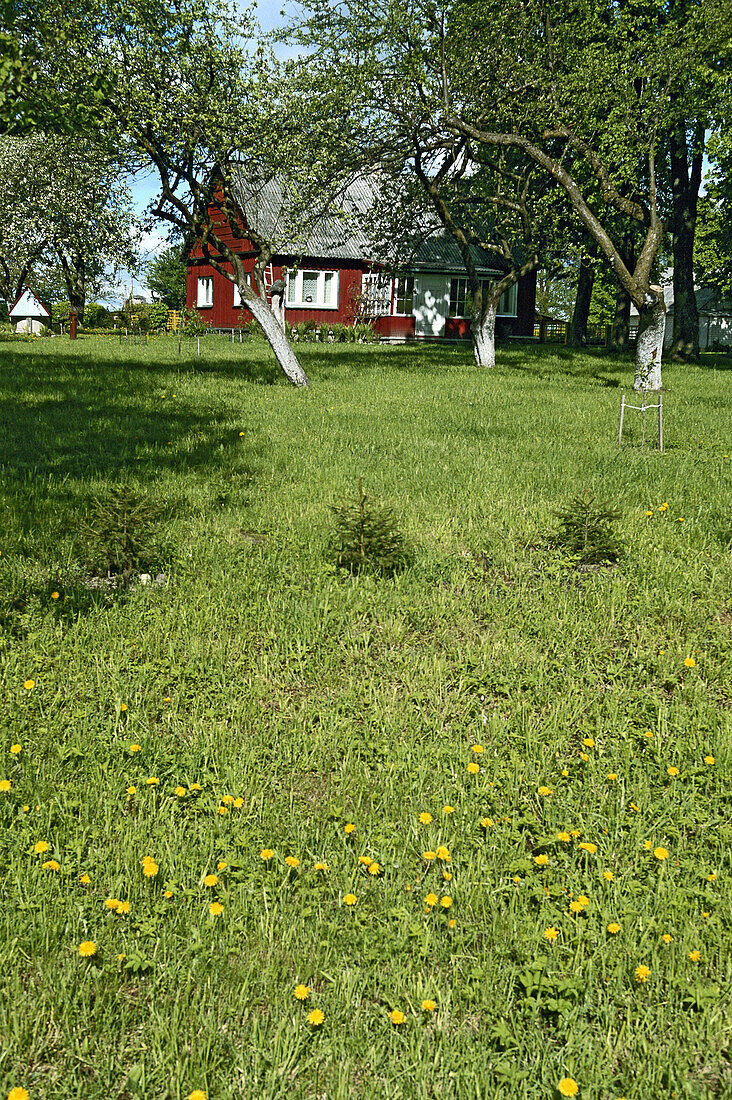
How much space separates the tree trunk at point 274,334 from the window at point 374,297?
21.8 meters

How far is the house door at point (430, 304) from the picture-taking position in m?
38.3

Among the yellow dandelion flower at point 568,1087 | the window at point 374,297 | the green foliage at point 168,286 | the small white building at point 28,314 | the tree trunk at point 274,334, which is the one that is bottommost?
the yellow dandelion flower at point 568,1087

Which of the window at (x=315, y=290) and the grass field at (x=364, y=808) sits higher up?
the window at (x=315, y=290)

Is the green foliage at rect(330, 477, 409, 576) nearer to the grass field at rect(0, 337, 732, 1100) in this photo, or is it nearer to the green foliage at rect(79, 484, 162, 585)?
the grass field at rect(0, 337, 732, 1100)

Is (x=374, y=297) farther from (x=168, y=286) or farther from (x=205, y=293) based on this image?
(x=168, y=286)

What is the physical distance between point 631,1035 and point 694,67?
19671 millimetres

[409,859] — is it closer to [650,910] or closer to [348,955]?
[348,955]

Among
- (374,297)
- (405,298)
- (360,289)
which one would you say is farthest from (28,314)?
(405,298)

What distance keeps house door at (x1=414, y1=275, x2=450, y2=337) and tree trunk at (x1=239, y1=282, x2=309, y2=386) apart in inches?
920

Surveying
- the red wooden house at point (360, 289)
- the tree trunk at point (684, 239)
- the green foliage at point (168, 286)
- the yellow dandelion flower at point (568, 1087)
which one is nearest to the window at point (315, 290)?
the red wooden house at point (360, 289)

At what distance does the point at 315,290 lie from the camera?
3709cm

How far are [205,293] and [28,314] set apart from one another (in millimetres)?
8891

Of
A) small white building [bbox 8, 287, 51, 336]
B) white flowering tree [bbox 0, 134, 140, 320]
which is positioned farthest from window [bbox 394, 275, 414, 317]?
small white building [bbox 8, 287, 51, 336]

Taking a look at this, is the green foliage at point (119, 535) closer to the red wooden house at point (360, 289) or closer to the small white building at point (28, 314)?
the red wooden house at point (360, 289)
